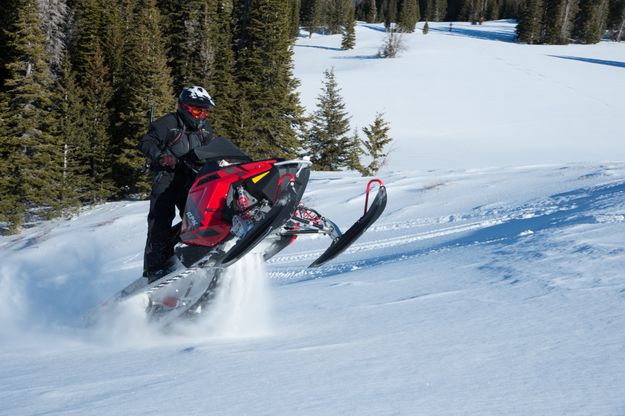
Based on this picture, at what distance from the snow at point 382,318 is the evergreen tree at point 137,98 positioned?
A: 11.9 meters

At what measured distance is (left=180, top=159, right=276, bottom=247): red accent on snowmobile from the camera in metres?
4.57

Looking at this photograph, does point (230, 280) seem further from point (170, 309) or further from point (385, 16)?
point (385, 16)

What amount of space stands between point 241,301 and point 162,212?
1.32 meters

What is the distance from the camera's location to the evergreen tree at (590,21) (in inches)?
2953

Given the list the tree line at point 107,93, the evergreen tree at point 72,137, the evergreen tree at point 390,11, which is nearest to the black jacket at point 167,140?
the tree line at point 107,93

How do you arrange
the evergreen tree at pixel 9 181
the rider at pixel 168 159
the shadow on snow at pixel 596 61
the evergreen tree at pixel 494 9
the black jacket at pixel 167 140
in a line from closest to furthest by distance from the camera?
the rider at pixel 168 159
the black jacket at pixel 167 140
the evergreen tree at pixel 9 181
the shadow on snow at pixel 596 61
the evergreen tree at pixel 494 9

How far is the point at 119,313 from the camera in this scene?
214 inches

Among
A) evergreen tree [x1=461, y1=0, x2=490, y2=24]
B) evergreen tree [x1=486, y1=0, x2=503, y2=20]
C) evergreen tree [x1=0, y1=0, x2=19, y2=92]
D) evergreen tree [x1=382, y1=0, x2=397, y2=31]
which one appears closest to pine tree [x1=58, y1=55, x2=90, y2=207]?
evergreen tree [x1=0, y1=0, x2=19, y2=92]

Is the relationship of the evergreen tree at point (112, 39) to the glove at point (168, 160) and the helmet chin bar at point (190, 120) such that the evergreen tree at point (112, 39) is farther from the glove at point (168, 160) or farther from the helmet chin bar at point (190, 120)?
the glove at point (168, 160)

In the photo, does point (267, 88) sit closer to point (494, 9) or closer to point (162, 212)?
point (162, 212)

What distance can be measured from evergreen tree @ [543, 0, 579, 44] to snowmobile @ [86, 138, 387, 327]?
264ft

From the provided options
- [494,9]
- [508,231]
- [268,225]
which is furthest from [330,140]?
[494,9]

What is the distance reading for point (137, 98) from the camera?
25.3m

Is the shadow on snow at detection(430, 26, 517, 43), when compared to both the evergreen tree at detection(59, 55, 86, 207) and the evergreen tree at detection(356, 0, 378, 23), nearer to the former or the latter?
the evergreen tree at detection(356, 0, 378, 23)
